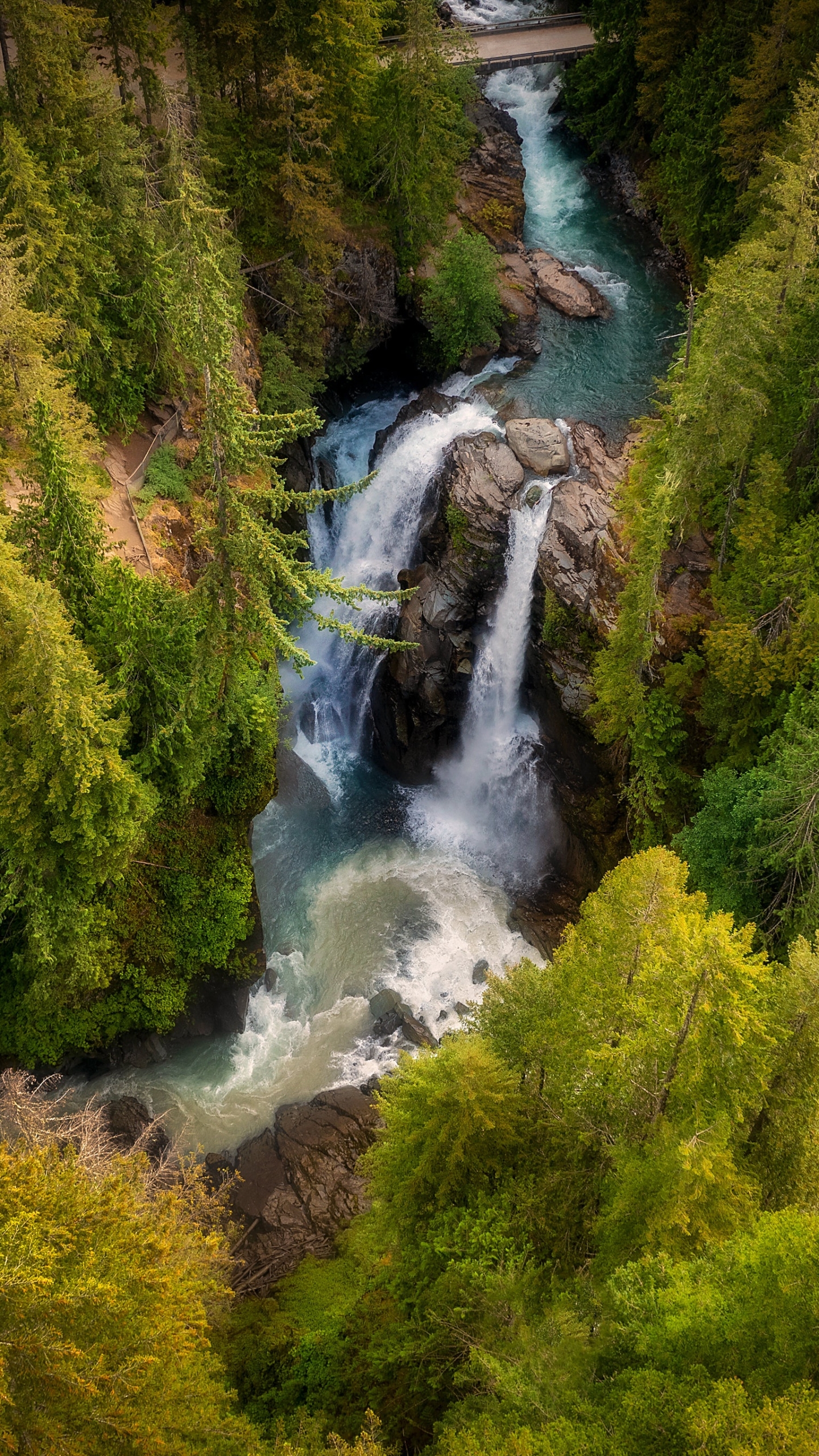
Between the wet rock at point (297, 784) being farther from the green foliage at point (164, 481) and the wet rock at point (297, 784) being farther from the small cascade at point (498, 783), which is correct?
the green foliage at point (164, 481)

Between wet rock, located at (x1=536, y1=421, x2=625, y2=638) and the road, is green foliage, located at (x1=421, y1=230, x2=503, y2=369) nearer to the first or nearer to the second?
wet rock, located at (x1=536, y1=421, x2=625, y2=638)

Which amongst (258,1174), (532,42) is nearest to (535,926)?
(258,1174)

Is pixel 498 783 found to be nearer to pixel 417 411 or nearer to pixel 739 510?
pixel 739 510

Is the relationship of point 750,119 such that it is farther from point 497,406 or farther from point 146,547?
point 146,547

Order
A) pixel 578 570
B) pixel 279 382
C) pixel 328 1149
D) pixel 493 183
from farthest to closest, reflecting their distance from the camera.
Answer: pixel 493 183, pixel 279 382, pixel 578 570, pixel 328 1149

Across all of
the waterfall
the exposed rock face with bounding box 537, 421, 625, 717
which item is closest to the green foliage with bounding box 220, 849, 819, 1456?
the exposed rock face with bounding box 537, 421, 625, 717

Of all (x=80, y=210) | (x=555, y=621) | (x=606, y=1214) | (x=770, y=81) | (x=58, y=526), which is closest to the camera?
(x=606, y=1214)
